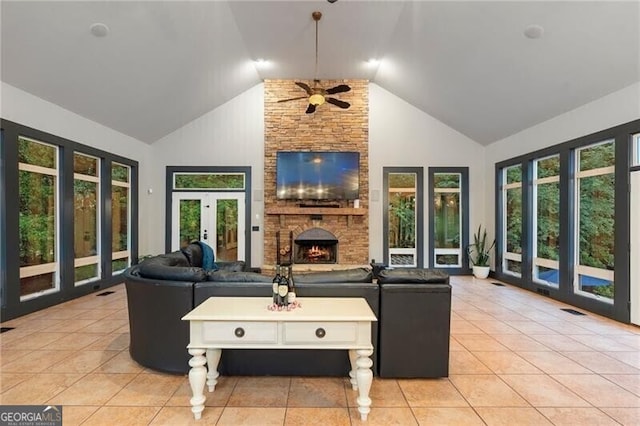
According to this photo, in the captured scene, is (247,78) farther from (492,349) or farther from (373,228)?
(492,349)

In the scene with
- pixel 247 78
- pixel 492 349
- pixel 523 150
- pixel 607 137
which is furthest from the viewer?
pixel 247 78

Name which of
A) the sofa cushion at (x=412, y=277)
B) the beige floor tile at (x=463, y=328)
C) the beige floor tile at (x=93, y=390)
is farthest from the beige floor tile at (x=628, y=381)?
the beige floor tile at (x=93, y=390)

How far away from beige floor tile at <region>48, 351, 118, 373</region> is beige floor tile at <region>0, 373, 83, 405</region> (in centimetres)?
9

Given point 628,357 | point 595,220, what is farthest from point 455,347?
point 595,220

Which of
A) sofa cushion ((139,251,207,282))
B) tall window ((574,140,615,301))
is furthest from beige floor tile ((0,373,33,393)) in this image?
tall window ((574,140,615,301))

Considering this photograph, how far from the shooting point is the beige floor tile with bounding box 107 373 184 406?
90.7 inches

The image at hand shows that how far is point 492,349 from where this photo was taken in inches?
128

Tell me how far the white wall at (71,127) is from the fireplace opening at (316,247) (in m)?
3.44

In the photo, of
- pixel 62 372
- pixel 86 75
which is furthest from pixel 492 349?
pixel 86 75

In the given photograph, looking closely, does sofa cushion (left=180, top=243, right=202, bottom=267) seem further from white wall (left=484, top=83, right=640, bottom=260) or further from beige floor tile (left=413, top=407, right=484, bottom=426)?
white wall (left=484, top=83, right=640, bottom=260)

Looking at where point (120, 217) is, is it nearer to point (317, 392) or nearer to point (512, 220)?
point (317, 392)

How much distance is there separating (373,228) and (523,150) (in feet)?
10.7

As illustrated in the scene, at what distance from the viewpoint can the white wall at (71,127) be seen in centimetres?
411

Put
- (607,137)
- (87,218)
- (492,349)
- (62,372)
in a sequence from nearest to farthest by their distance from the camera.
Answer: (62,372) → (492,349) → (607,137) → (87,218)
